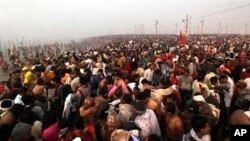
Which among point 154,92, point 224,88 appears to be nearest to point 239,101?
point 224,88

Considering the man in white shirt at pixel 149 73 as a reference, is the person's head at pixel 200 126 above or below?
above

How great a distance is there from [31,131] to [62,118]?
45.4 inches

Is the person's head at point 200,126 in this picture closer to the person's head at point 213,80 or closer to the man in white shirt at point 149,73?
the person's head at point 213,80

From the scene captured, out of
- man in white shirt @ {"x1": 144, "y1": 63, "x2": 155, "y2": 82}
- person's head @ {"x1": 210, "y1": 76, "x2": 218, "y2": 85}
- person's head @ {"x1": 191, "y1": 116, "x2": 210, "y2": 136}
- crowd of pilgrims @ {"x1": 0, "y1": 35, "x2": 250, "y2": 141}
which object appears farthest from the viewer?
man in white shirt @ {"x1": 144, "y1": 63, "x2": 155, "y2": 82}

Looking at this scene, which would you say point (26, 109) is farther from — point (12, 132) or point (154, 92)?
point (154, 92)

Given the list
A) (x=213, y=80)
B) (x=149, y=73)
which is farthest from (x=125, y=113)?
(x=149, y=73)

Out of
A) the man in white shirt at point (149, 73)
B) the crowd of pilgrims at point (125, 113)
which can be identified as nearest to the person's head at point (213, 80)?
the crowd of pilgrims at point (125, 113)

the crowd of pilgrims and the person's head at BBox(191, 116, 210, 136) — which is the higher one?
the person's head at BBox(191, 116, 210, 136)

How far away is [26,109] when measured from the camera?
18.8ft

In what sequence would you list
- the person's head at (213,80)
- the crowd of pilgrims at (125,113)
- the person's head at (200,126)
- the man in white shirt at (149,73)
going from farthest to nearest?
the man in white shirt at (149,73) < the person's head at (213,80) < the crowd of pilgrims at (125,113) < the person's head at (200,126)

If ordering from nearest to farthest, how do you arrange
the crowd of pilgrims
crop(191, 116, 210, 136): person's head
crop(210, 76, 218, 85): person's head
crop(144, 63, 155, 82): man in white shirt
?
crop(191, 116, 210, 136): person's head < the crowd of pilgrims < crop(210, 76, 218, 85): person's head < crop(144, 63, 155, 82): man in white shirt

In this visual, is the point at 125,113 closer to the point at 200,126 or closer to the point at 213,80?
the point at 200,126

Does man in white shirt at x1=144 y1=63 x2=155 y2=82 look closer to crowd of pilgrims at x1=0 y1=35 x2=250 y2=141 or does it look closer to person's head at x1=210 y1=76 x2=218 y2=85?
crowd of pilgrims at x1=0 y1=35 x2=250 y2=141

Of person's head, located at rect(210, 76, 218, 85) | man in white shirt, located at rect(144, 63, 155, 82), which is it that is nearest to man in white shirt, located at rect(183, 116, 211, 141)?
person's head, located at rect(210, 76, 218, 85)
